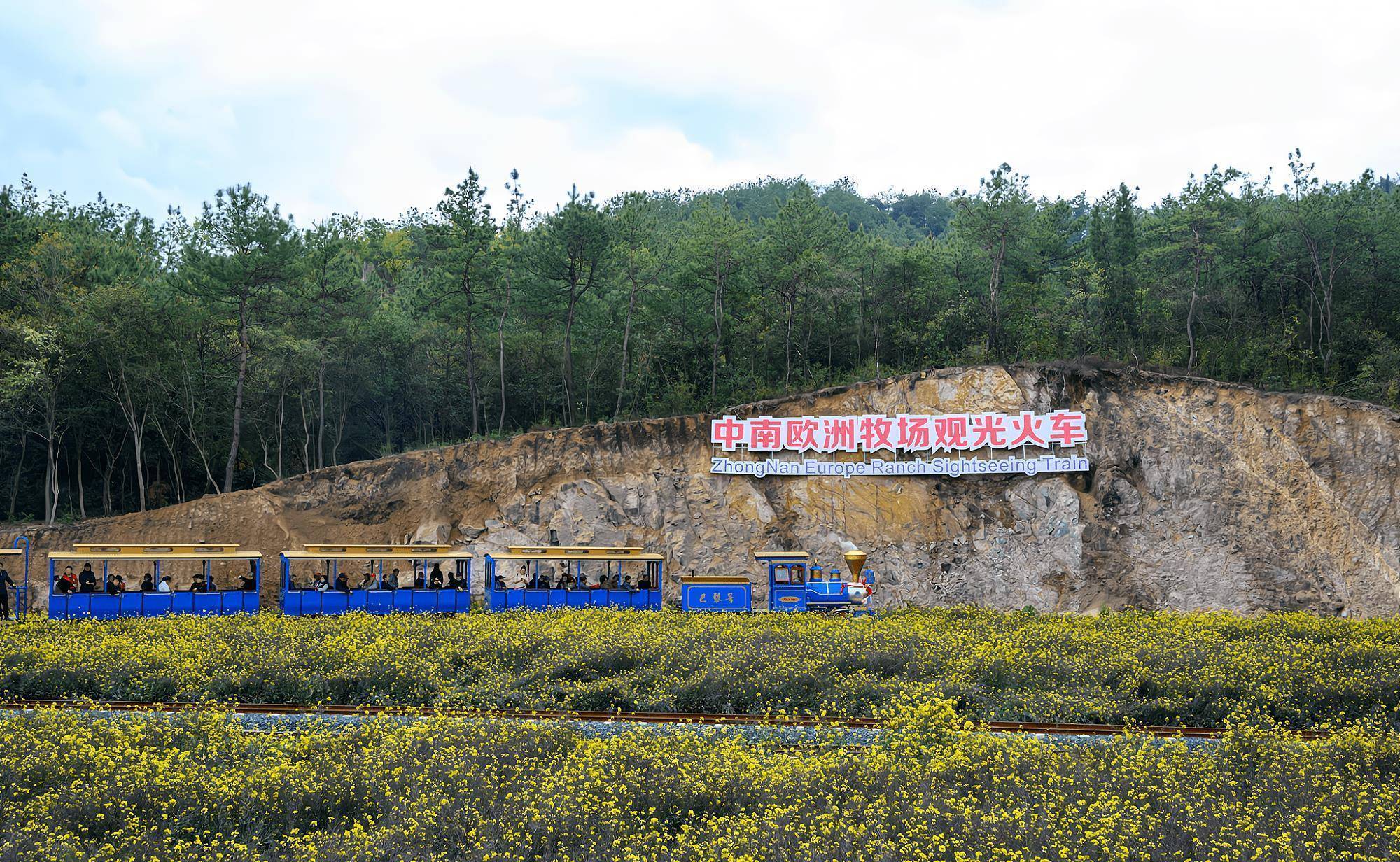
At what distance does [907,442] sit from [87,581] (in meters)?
26.0

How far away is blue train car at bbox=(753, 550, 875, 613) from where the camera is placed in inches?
1050

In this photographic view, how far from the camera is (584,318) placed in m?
41.3

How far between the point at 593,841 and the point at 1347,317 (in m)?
43.5

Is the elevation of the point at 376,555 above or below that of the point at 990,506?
below

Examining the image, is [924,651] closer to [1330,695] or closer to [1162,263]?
[1330,695]

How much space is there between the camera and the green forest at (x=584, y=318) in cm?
3691

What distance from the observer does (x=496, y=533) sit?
35.1 m

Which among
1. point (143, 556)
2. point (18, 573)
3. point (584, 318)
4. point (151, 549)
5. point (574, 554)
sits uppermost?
point (584, 318)

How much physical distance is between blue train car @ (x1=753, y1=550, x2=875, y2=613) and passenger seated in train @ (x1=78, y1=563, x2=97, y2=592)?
57.4 feet

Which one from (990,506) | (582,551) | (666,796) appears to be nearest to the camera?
(666,796)

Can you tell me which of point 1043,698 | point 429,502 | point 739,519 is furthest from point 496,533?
point 1043,698

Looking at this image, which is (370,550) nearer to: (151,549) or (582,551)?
(151,549)

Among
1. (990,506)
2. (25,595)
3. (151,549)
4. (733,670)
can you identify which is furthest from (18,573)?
(990,506)

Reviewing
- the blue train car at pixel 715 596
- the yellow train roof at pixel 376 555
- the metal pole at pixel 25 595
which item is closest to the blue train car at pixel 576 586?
the blue train car at pixel 715 596
